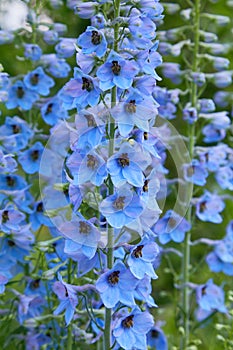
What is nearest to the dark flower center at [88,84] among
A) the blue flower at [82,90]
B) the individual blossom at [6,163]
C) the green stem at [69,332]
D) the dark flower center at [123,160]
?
the blue flower at [82,90]

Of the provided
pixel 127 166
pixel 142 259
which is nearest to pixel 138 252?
pixel 142 259

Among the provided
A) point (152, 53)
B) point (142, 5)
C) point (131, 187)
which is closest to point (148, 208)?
point (131, 187)

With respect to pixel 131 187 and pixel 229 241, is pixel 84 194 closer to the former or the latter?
pixel 131 187

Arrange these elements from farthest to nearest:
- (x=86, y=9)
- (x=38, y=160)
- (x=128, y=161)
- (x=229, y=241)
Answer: (x=229, y=241), (x=38, y=160), (x=86, y=9), (x=128, y=161)

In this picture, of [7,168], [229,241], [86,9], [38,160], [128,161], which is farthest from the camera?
[229,241]

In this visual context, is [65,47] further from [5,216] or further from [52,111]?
[5,216]

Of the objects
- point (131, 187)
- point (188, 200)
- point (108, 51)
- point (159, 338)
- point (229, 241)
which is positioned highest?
point (108, 51)

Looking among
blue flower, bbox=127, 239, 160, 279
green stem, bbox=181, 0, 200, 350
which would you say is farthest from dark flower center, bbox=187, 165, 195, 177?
blue flower, bbox=127, 239, 160, 279
